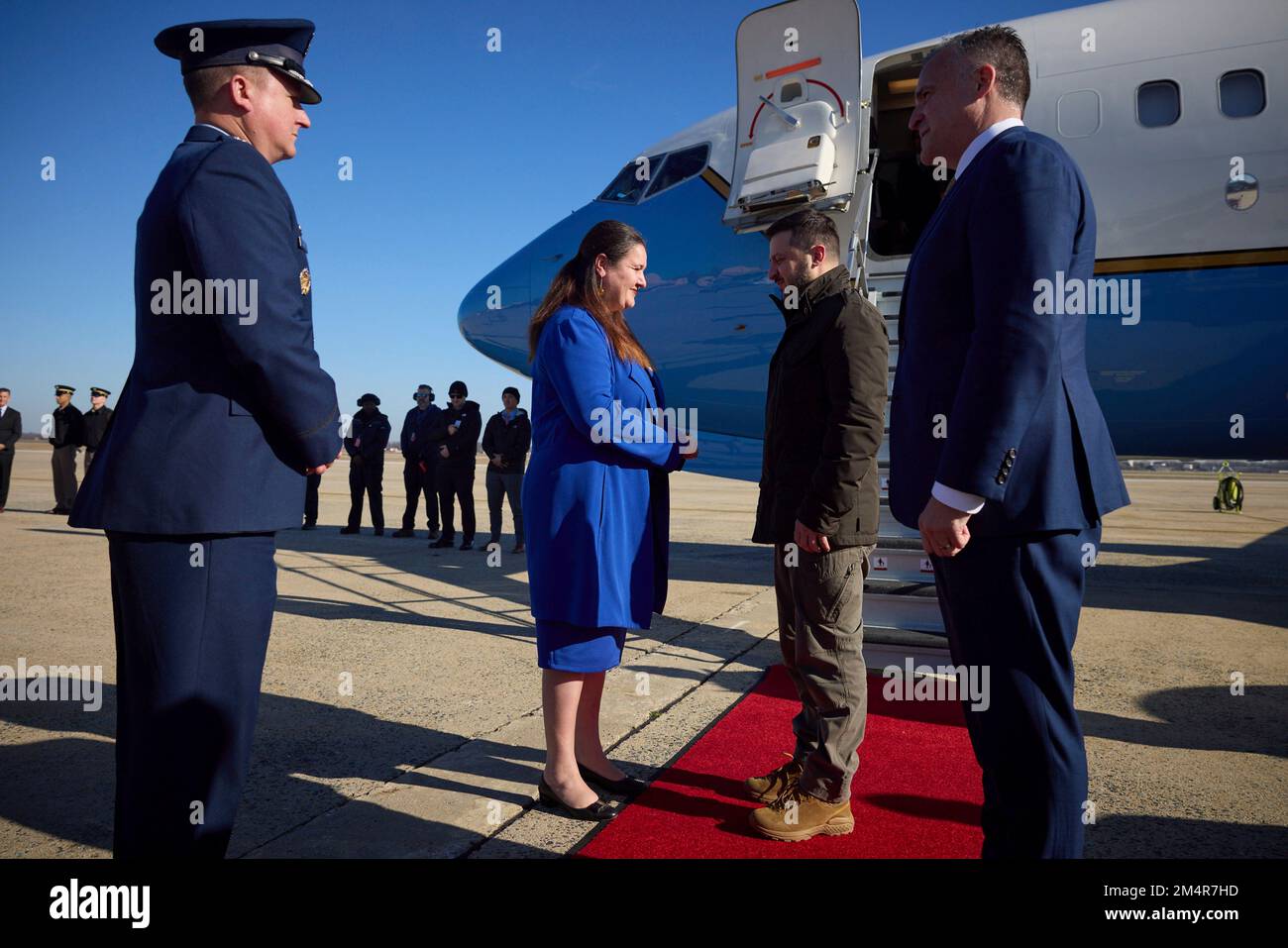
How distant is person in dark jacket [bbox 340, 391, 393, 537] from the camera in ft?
36.5

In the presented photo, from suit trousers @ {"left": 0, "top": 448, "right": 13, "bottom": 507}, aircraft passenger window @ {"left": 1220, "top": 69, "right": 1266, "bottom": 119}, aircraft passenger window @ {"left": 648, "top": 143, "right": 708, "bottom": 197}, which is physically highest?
aircraft passenger window @ {"left": 648, "top": 143, "right": 708, "bottom": 197}

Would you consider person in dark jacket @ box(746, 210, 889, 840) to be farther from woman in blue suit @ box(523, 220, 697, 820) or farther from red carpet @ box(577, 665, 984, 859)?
woman in blue suit @ box(523, 220, 697, 820)

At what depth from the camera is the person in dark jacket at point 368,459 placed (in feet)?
36.5

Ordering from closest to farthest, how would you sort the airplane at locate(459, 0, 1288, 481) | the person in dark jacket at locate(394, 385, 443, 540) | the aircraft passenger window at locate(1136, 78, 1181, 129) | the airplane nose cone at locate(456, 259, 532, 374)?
1. the airplane at locate(459, 0, 1288, 481)
2. the aircraft passenger window at locate(1136, 78, 1181, 129)
3. the airplane nose cone at locate(456, 259, 532, 374)
4. the person in dark jacket at locate(394, 385, 443, 540)

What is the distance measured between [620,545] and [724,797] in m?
0.98

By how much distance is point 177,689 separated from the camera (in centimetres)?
149

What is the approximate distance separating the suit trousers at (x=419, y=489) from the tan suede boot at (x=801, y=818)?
8.36 m

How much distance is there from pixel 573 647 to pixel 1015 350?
1.61m

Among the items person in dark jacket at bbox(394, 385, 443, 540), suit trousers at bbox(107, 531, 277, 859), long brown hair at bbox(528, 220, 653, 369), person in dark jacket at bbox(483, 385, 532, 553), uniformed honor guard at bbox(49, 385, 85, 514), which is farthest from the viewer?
uniformed honor guard at bbox(49, 385, 85, 514)

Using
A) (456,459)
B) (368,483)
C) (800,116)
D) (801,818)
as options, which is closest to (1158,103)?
(800,116)

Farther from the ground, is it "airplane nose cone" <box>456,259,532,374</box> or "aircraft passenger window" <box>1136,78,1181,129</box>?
"aircraft passenger window" <box>1136,78,1181,129</box>

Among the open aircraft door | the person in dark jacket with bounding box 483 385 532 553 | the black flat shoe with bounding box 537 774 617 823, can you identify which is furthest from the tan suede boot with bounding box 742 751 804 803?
the person in dark jacket with bounding box 483 385 532 553

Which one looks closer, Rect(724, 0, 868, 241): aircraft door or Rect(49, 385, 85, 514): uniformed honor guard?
Rect(724, 0, 868, 241): aircraft door

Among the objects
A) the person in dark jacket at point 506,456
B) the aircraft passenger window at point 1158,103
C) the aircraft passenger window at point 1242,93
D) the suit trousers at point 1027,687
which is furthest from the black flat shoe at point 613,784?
the person in dark jacket at point 506,456
